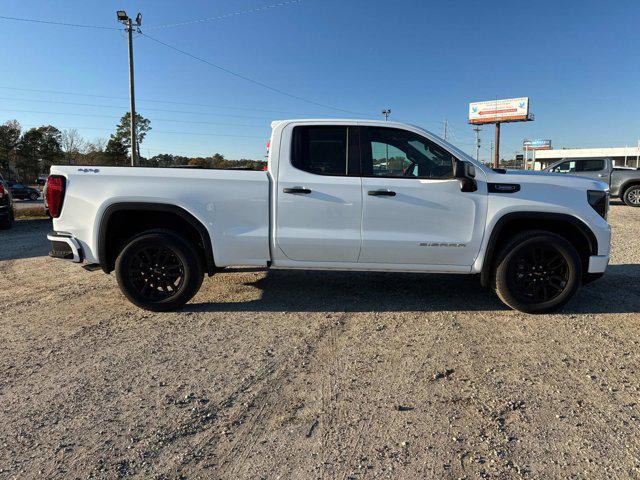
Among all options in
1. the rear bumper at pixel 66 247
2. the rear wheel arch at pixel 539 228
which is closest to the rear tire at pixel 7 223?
the rear bumper at pixel 66 247

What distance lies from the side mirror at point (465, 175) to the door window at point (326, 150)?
3.16 ft

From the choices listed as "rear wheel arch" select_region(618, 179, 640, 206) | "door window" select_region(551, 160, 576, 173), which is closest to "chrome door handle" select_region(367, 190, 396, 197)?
"door window" select_region(551, 160, 576, 173)

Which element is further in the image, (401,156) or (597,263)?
(401,156)

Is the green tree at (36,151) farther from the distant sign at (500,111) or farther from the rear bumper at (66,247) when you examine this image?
the rear bumper at (66,247)

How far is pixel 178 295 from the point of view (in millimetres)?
4301

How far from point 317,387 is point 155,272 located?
231cm

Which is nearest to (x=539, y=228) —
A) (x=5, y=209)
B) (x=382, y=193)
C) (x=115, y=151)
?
(x=382, y=193)

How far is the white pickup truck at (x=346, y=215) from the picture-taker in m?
4.15

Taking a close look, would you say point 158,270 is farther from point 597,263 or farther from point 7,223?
point 7,223

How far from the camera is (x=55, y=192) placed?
415 cm

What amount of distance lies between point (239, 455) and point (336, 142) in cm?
309

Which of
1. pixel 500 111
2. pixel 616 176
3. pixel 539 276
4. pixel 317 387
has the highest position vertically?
pixel 500 111

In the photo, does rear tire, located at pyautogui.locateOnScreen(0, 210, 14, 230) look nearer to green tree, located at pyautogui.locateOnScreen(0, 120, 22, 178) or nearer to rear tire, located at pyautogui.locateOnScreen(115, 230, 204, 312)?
rear tire, located at pyautogui.locateOnScreen(115, 230, 204, 312)

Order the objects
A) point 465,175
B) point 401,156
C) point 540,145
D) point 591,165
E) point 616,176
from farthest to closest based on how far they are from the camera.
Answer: point 540,145 < point 591,165 < point 616,176 < point 401,156 < point 465,175
